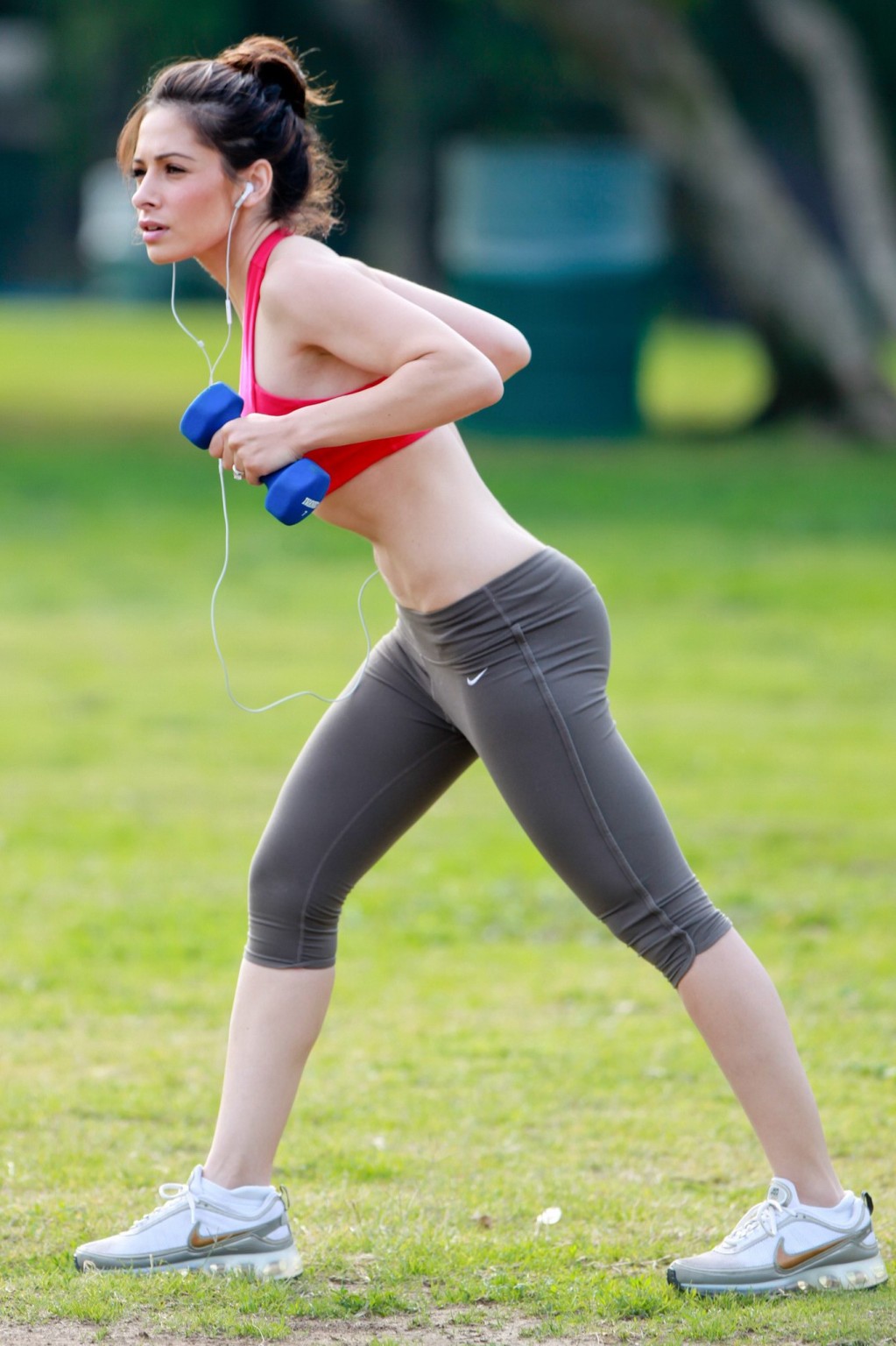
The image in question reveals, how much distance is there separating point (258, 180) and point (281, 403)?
1.34 ft

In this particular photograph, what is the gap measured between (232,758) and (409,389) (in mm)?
5333

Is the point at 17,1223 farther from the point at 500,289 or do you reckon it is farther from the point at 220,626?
the point at 500,289

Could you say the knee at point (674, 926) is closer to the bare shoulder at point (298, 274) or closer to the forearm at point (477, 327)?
the forearm at point (477, 327)

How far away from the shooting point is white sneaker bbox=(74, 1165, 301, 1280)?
11.7 ft

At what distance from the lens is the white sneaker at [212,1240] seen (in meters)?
3.57

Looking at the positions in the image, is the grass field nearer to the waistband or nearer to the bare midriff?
the waistband

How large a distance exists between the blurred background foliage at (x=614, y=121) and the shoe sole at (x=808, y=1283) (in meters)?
15.4

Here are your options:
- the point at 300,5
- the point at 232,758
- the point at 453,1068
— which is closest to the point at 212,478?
the point at 232,758

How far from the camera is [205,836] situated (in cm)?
718

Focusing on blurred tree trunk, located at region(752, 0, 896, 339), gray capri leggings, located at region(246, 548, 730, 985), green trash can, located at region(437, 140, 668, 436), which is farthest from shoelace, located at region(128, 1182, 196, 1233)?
blurred tree trunk, located at region(752, 0, 896, 339)

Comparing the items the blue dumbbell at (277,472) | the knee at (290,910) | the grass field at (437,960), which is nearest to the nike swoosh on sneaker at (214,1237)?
the grass field at (437,960)

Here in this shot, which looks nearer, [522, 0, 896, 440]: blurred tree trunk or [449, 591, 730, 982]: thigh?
[449, 591, 730, 982]: thigh

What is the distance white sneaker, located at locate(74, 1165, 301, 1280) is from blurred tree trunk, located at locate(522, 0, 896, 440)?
1660 centimetres

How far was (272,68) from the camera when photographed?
3.46 metres
